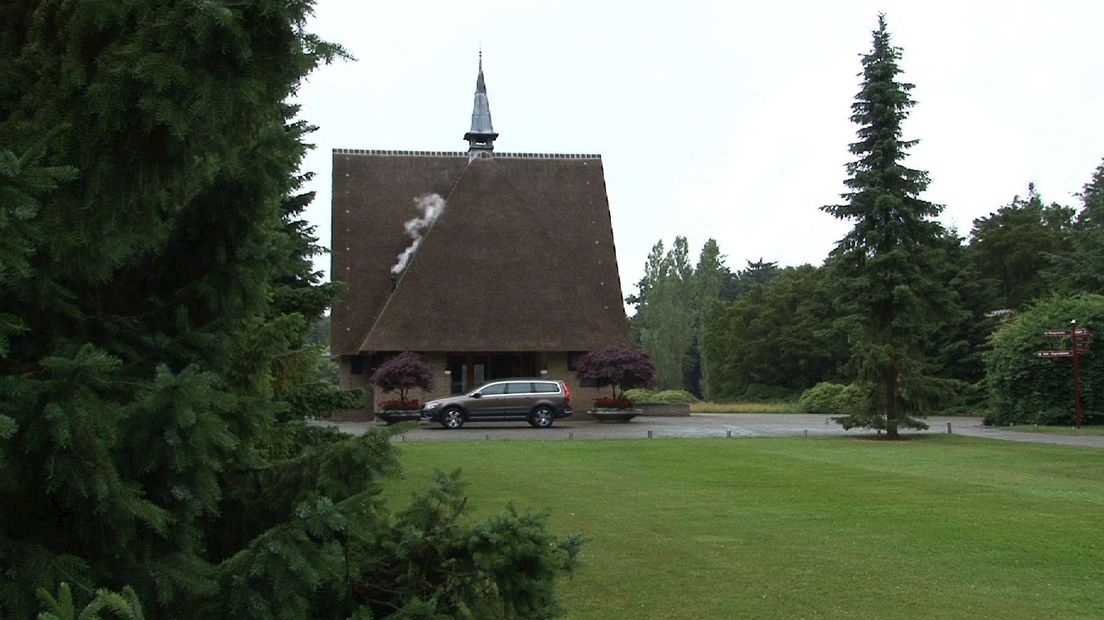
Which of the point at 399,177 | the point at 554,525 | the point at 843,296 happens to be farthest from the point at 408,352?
the point at 554,525

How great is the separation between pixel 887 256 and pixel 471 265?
1944 centimetres

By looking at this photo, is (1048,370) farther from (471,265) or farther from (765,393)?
(765,393)

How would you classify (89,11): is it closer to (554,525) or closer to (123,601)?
(123,601)

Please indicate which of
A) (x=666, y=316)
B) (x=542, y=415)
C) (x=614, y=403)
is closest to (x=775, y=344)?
(x=666, y=316)

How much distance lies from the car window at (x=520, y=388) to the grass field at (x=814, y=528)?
1245 cm

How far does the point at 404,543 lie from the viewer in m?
4.16

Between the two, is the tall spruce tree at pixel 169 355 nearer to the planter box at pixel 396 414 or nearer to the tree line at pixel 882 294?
the tree line at pixel 882 294

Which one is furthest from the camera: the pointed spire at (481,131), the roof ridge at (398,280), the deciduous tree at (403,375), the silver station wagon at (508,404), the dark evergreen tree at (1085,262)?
the pointed spire at (481,131)

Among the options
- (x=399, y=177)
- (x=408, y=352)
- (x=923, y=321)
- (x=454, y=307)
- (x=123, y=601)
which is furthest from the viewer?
(x=399, y=177)

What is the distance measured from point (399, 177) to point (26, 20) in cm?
4332

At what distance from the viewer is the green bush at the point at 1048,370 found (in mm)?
35125

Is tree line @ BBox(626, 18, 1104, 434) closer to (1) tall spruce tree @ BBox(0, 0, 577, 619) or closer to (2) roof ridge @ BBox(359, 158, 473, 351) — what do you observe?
(2) roof ridge @ BBox(359, 158, 473, 351)

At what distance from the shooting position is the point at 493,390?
113 ft

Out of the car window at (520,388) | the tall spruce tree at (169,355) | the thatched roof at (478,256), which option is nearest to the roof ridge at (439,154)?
the thatched roof at (478,256)
